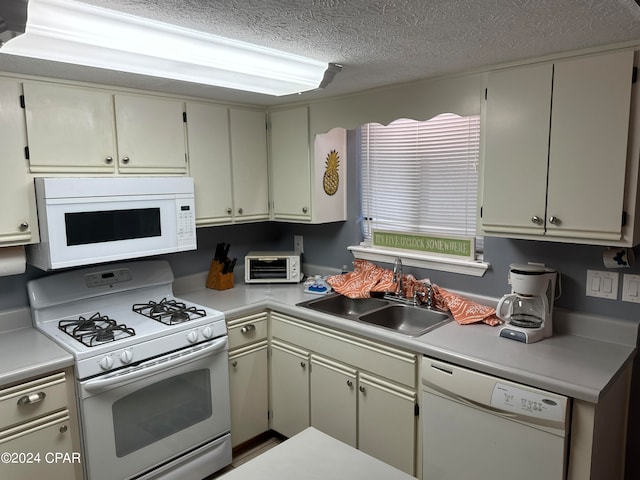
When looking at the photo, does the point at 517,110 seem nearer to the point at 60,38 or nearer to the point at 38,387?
the point at 60,38

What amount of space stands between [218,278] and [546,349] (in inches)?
77.8

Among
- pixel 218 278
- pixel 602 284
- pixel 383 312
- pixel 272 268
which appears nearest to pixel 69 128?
pixel 218 278

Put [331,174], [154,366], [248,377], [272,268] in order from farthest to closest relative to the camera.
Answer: [272,268]
[331,174]
[248,377]
[154,366]

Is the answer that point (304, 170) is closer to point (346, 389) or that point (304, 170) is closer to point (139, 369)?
point (346, 389)

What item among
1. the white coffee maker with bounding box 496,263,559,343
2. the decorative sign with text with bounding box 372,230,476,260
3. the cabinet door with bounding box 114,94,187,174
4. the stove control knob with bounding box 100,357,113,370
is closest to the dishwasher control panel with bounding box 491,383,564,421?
the white coffee maker with bounding box 496,263,559,343

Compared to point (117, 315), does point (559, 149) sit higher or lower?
higher

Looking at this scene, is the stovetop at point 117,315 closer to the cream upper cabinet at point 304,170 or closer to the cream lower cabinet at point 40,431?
the cream lower cabinet at point 40,431

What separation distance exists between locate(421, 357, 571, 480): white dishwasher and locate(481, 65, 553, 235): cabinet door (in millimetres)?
681

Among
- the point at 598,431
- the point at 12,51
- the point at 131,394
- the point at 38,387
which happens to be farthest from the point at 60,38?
the point at 598,431

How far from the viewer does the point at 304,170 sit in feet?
9.71

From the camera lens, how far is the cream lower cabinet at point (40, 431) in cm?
185

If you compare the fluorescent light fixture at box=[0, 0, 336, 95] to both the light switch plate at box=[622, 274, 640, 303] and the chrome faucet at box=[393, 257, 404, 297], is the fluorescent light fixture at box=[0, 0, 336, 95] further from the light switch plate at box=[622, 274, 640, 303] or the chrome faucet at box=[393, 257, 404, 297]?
the light switch plate at box=[622, 274, 640, 303]

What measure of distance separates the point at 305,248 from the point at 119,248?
1399 mm

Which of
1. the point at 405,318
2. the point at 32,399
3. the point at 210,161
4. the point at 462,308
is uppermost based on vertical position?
the point at 210,161
